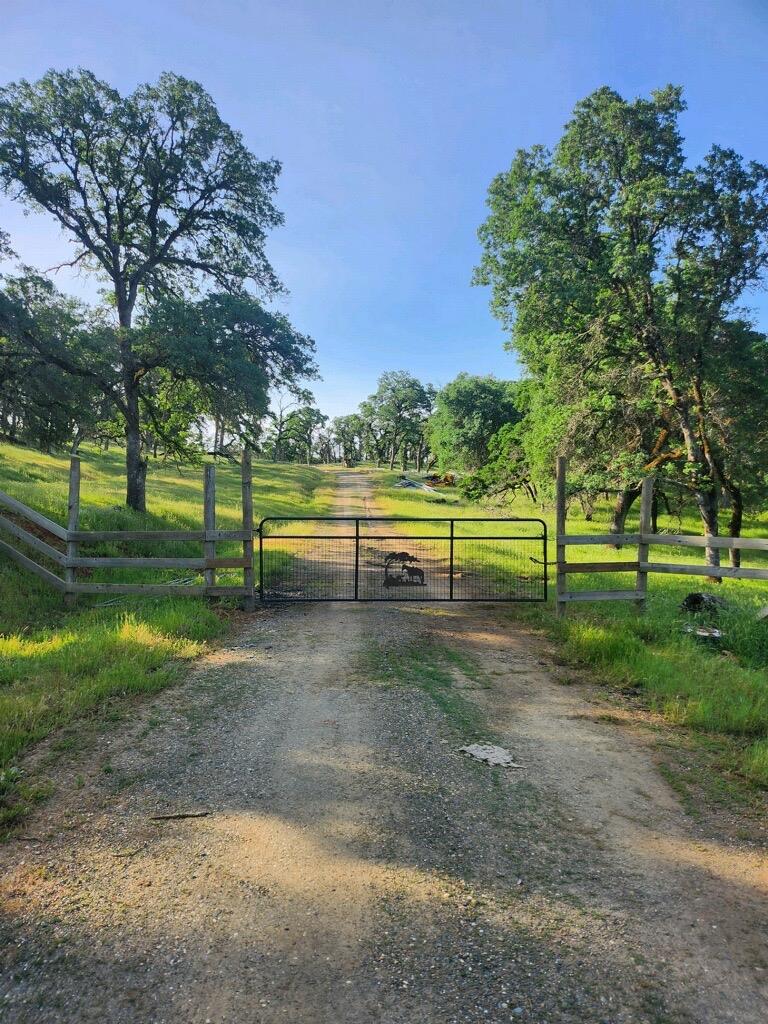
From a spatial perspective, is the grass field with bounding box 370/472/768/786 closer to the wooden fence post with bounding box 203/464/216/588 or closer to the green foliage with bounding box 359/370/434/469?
the wooden fence post with bounding box 203/464/216/588

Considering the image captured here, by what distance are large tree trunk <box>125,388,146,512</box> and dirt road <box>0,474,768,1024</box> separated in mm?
12503

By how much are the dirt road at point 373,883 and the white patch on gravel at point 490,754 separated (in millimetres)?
95

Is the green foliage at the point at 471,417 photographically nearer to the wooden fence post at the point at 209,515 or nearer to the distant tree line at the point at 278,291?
the distant tree line at the point at 278,291

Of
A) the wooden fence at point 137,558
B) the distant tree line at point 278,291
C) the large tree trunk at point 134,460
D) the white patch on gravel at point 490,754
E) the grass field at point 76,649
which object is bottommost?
the white patch on gravel at point 490,754

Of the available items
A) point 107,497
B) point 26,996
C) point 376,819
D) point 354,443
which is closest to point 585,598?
point 376,819

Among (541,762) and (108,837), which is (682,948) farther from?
(108,837)

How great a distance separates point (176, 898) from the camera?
9.05ft

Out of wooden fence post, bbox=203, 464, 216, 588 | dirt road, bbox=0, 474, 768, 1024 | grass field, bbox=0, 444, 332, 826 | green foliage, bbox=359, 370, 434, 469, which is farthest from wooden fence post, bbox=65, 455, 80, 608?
green foliage, bbox=359, 370, 434, 469

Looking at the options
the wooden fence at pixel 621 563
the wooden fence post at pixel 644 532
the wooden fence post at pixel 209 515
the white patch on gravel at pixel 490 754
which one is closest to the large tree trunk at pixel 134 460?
the wooden fence post at pixel 209 515

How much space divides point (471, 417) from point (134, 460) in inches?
1437

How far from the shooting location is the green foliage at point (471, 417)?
4791cm

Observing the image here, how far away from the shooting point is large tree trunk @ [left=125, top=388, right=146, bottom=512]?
15.6m

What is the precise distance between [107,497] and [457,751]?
1627 centimetres

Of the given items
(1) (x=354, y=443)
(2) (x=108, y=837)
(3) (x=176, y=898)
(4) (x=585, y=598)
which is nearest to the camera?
(3) (x=176, y=898)
